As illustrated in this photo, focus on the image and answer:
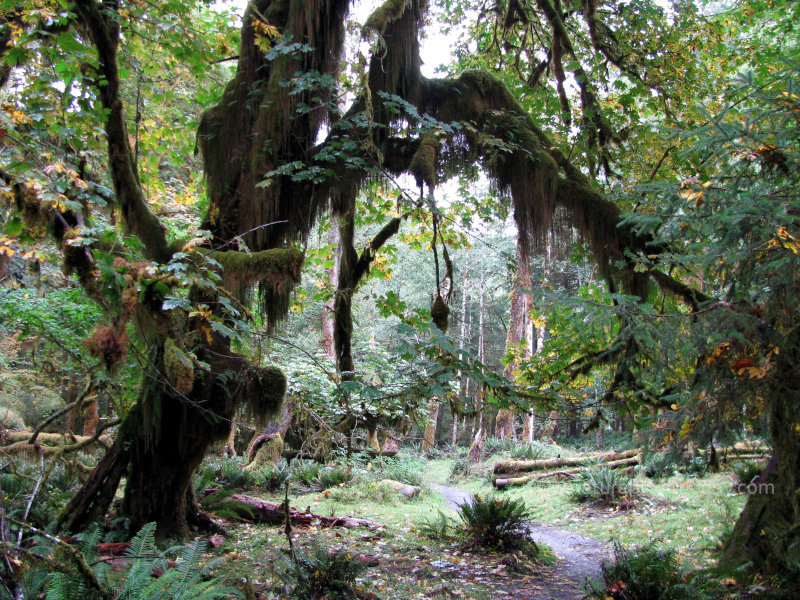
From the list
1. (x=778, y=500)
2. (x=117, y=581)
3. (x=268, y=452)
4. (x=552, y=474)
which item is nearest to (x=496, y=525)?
(x=778, y=500)

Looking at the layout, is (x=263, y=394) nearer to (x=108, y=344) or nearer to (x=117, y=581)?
(x=117, y=581)

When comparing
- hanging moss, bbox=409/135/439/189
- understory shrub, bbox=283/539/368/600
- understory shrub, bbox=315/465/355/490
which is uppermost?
hanging moss, bbox=409/135/439/189

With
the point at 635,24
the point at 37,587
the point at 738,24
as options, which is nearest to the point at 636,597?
the point at 37,587

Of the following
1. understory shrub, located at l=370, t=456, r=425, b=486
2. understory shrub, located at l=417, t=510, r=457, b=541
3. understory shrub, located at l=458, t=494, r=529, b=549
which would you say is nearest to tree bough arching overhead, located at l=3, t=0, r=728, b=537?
understory shrub, located at l=417, t=510, r=457, b=541

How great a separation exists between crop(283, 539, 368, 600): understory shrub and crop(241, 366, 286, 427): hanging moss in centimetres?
143

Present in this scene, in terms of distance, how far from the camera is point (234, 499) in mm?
7770

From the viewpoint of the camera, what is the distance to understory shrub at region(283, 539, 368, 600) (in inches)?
179

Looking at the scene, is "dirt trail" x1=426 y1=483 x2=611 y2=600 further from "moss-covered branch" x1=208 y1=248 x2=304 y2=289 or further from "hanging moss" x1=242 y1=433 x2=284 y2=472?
"hanging moss" x1=242 y1=433 x2=284 y2=472

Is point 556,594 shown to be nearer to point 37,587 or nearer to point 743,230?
point 743,230

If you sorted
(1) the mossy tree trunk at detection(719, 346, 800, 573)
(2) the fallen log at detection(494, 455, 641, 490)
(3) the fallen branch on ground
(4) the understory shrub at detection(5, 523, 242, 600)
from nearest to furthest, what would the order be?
(4) the understory shrub at detection(5, 523, 242, 600), (1) the mossy tree trunk at detection(719, 346, 800, 573), (3) the fallen branch on ground, (2) the fallen log at detection(494, 455, 641, 490)

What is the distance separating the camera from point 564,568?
663 centimetres

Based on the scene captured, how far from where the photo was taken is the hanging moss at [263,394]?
17.7 ft

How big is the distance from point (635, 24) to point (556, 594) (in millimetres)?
7372

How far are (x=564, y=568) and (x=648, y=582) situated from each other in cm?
228
